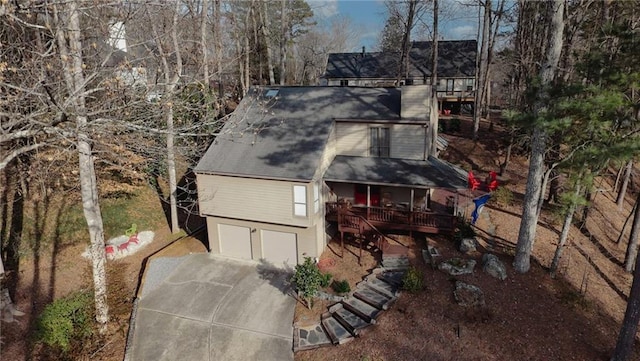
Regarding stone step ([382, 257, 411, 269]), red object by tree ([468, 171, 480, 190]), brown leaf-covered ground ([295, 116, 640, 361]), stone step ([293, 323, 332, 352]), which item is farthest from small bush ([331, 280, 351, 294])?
red object by tree ([468, 171, 480, 190])

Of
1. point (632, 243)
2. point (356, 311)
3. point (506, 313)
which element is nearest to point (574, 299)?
point (506, 313)

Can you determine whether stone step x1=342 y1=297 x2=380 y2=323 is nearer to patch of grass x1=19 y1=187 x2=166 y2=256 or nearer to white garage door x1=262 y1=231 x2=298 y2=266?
white garage door x1=262 y1=231 x2=298 y2=266

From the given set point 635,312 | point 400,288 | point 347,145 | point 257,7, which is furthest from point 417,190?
point 257,7

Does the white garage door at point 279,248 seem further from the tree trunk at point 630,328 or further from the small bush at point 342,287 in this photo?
the tree trunk at point 630,328

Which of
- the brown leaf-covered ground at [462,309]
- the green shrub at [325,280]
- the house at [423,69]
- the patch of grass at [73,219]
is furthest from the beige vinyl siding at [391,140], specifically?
the house at [423,69]

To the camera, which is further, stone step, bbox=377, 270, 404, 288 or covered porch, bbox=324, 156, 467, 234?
covered porch, bbox=324, 156, 467, 234
